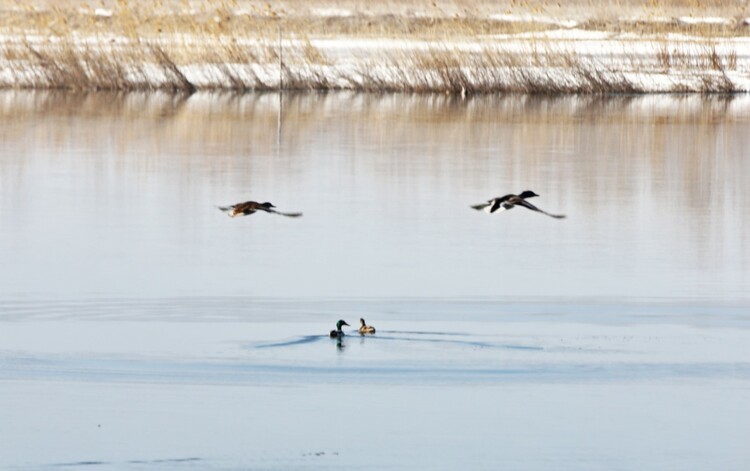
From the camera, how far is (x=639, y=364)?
938cm

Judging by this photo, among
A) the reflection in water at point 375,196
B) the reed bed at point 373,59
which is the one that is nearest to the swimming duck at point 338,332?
the reflection in water at point 375,196

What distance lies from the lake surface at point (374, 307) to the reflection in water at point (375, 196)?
5 cm

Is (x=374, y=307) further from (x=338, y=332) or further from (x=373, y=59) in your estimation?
(x=373, y=59)

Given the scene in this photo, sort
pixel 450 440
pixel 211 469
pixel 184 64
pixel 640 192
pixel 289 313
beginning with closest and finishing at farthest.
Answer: pixel 211 469 → pixel 450 440 → pixel 289 313 → pixel 640 192 → pixel 184 64

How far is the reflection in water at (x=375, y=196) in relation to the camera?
1173 cm

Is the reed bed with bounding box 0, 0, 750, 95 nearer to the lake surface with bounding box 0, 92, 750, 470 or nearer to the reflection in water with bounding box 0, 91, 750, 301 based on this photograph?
the reflection in water with bounding box 0, 91, 750, 301

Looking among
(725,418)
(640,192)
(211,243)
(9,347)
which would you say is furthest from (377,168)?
(725,418)

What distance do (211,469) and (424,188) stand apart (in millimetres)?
9010

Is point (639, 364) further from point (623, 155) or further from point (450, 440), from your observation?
point (623, 155)

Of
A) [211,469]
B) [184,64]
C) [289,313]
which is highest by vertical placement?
[184,64]

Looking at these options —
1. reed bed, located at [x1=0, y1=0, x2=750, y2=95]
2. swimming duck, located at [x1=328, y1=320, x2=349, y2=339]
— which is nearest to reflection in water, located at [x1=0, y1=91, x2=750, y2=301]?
reed bed, located at [x1=0, y1=0, x2=750, y2=95]

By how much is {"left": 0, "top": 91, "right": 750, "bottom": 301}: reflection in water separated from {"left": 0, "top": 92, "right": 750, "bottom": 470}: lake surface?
5 centimetres

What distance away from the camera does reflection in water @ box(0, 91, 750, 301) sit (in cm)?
1173

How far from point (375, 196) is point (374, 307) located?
488 cm
